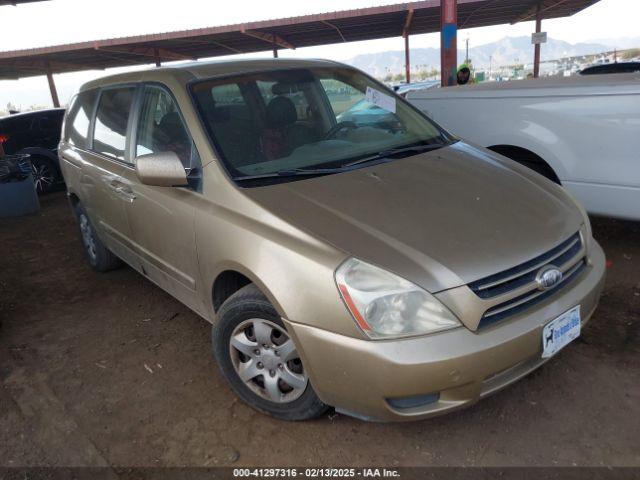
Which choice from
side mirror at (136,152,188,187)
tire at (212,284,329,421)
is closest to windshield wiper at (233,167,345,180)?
side mirror at (136,152,188,187)

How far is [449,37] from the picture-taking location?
8031 millimetres

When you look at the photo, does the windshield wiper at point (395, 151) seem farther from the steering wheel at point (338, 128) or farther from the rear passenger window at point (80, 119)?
the rear passenger window at point (80, 119)

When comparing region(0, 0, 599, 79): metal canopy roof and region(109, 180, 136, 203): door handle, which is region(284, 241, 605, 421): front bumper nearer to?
region(109, 180, 136, 203): door handle

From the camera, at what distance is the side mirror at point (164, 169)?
255 cm

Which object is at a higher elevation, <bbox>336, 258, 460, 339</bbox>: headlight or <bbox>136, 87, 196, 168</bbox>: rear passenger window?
<bbox>136, 87, 196, 168</bbox>: rear passenger window

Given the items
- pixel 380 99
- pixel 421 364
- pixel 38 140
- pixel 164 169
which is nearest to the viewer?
pixel 421 364

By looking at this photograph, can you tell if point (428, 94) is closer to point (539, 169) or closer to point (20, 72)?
point (539, 169)

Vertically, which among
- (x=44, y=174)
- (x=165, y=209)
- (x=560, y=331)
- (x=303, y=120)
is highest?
(x=303, y=120)

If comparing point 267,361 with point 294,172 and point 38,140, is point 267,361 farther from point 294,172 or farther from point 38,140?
point 38,140

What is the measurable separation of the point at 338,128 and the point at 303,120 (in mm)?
224

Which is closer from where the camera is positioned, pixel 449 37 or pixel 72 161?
pixel 72 161

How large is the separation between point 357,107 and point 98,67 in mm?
24503

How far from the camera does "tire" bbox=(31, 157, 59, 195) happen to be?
9450 millimetres

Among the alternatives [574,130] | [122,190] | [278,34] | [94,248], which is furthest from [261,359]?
[278,34]
